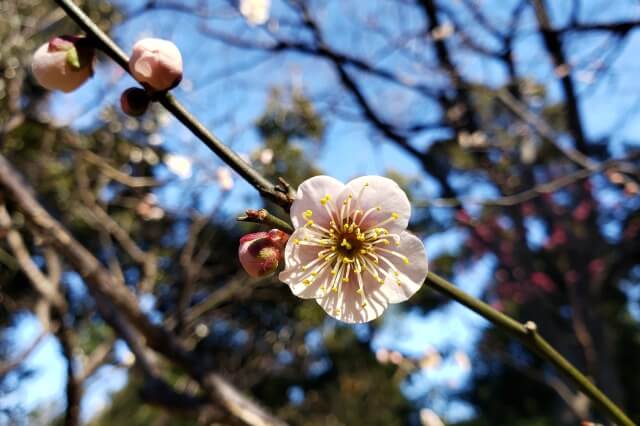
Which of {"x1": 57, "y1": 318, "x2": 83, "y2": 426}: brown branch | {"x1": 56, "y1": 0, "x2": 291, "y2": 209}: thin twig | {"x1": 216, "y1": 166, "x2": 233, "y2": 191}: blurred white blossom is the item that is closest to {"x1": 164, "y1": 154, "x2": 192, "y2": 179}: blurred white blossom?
{"x1": 216, "y1": 166, "x2": 233, "y2": 191}: blurred white blossom

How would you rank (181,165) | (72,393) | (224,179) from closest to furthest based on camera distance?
(72,393) → (224,179) → (181,165)

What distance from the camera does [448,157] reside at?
394 centimetres

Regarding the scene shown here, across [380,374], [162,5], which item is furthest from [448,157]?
Result: [162,5]

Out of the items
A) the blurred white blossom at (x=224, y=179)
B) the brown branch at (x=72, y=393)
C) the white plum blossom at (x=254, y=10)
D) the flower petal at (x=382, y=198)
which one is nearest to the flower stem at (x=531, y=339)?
the flower petal at (x=382, y=198)

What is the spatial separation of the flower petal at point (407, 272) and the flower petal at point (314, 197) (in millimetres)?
95

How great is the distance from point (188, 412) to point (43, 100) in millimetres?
2122

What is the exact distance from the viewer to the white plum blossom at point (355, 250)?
2.04ft

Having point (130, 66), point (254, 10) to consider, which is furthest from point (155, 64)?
point (254, 10)

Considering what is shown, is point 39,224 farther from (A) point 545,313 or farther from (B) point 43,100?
(A) point 545,313

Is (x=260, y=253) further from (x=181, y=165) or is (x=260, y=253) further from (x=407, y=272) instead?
(x=181, y=165)

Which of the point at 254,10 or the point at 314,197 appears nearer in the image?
the point at 314,197

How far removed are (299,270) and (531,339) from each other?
0.85 feet

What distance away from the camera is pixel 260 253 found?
0.56m

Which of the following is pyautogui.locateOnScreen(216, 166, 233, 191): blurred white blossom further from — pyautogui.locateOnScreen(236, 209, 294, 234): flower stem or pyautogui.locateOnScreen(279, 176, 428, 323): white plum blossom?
pyautogui.locateOnScreen(236, 209, 294, 234): flower stem
